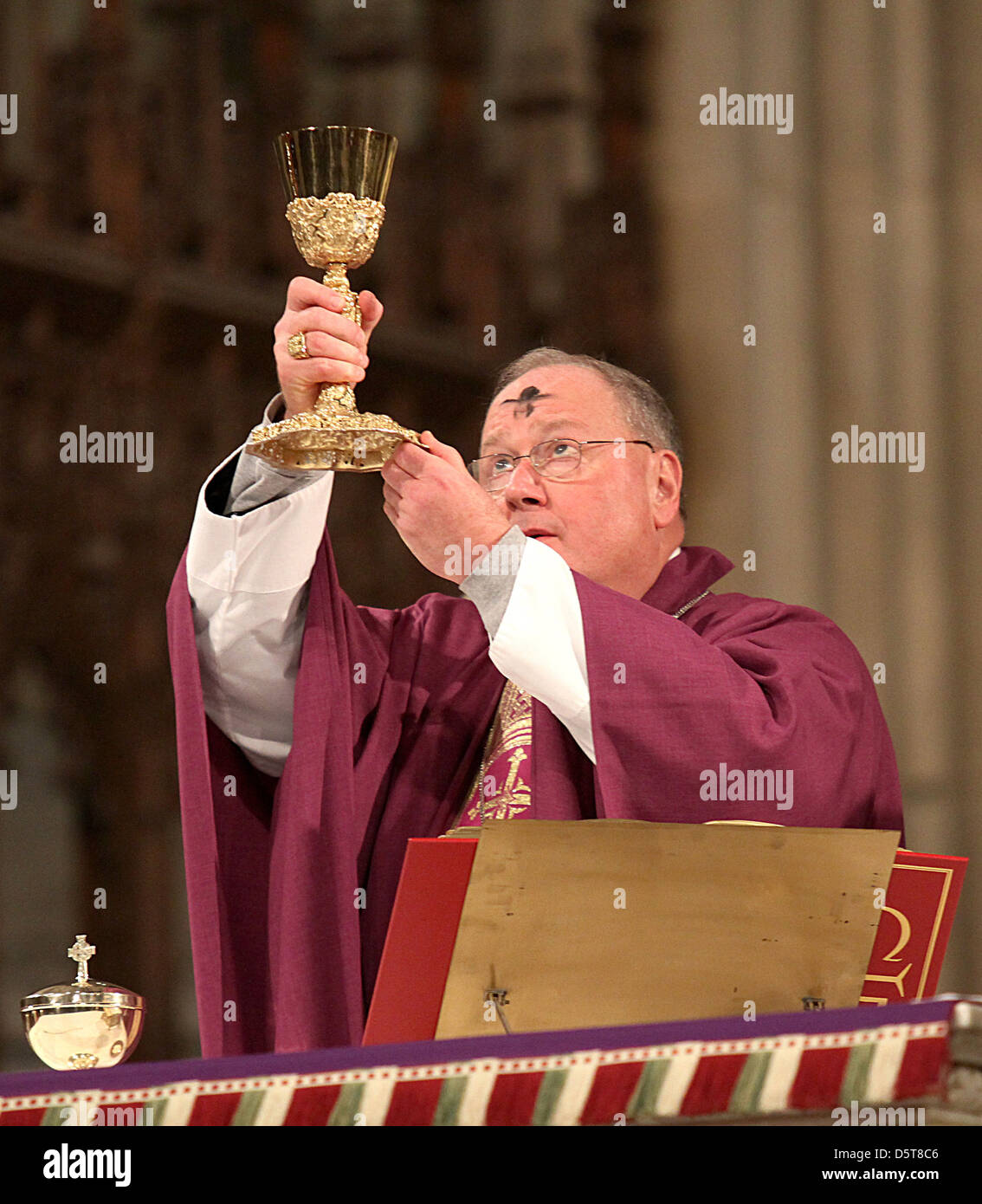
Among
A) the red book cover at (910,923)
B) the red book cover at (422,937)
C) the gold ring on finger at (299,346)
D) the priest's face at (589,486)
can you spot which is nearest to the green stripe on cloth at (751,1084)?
the red book cover at (422,937)

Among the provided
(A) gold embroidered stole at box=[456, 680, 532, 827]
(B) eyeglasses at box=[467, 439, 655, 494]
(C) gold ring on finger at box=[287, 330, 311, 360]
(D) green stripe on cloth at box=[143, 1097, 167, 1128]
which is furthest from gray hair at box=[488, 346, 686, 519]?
(D) green stripe on cloth at box=[143, 1097, 167, 1128]

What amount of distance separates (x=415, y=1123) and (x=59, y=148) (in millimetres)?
4387

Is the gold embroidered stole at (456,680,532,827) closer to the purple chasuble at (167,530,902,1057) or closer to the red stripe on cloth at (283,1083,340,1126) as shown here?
the purple chasuble at (167,530,902,1057)

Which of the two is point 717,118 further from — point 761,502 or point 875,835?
point 875,835

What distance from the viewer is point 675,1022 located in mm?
1811

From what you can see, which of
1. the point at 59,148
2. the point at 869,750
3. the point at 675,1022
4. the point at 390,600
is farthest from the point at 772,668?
the point at 59,148

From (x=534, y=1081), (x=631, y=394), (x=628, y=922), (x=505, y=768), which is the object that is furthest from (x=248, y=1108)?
(x=631, y=394)

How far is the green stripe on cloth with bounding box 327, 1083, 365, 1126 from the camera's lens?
1766 mm

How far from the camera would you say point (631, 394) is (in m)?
3.83

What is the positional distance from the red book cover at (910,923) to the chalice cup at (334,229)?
0.99 metres

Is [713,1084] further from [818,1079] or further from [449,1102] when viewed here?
[449,1102]

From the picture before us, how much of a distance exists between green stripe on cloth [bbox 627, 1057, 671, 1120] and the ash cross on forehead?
205cm

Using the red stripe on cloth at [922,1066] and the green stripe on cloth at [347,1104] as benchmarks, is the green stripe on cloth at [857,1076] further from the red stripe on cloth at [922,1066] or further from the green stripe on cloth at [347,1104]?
the green stripe on cloth at [347,1104]

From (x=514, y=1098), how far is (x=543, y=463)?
198 cm
